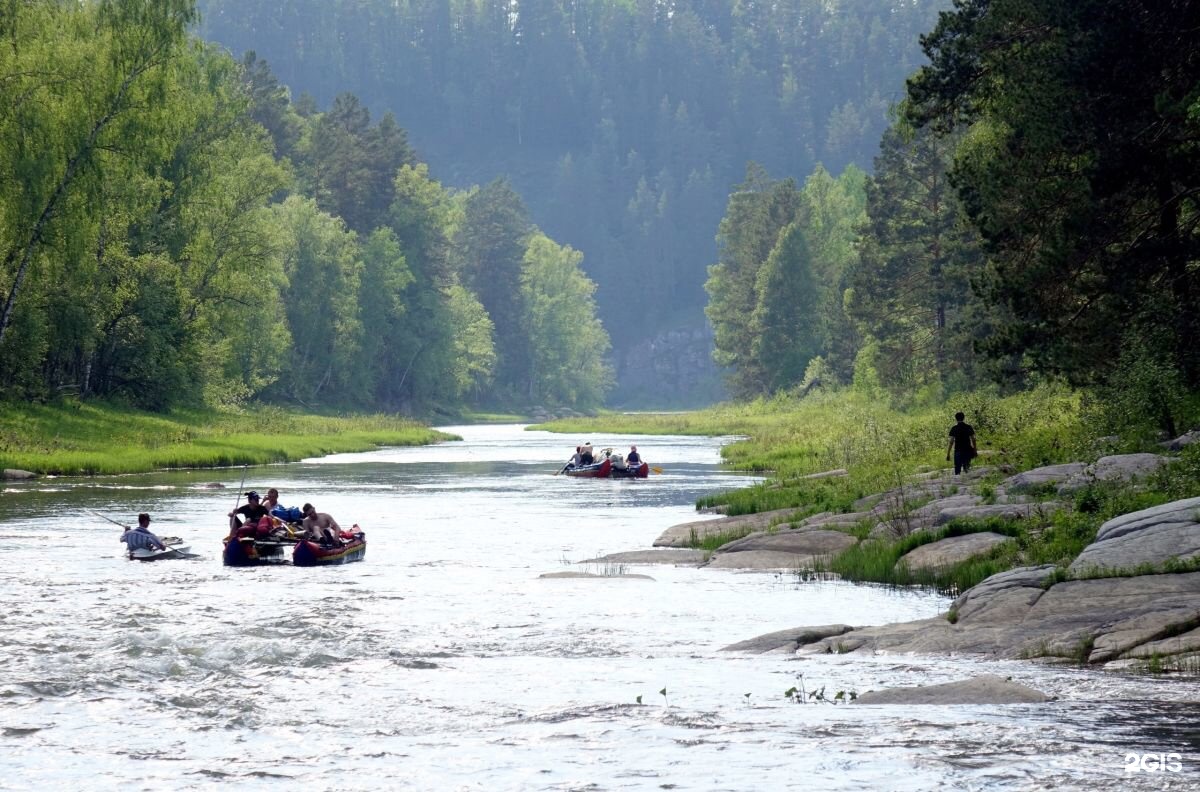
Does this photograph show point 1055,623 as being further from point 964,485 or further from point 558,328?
point 558,328

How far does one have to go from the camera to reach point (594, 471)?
57.6 meters

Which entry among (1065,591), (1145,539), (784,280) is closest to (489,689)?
(1065,591)

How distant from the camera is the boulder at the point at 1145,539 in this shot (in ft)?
63.2

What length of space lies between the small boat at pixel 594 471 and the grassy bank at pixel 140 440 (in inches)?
554

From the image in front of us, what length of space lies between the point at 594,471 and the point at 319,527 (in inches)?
1107

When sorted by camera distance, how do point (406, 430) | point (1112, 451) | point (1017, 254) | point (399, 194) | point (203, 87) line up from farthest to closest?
point (399, 194) < point (406, 430) < point (203, 87) < point (1017, 254) < point (1112, 451)

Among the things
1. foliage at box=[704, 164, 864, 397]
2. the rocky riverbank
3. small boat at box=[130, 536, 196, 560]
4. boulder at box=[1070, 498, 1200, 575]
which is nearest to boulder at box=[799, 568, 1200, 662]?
the rocky riverbank

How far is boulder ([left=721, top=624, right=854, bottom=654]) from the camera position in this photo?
19.4 meters

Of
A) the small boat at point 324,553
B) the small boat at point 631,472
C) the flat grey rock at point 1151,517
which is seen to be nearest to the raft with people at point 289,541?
the small boat at point 324,553

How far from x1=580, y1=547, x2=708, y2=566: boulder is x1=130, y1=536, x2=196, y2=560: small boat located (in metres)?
8.14

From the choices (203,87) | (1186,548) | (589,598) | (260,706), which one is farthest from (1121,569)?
(203,87)

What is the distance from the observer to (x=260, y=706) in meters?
16.2

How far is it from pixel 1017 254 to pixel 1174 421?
5.70 meters

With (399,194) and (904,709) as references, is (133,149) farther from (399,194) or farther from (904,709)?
(399,194)
